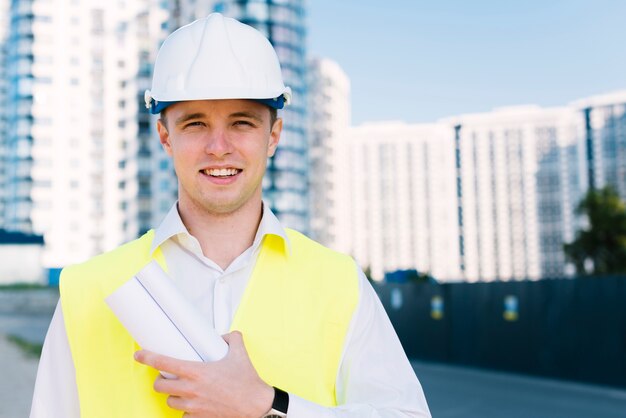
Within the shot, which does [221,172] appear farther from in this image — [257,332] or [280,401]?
[280,401]

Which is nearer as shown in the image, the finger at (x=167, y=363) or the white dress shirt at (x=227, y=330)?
the finger at (x=167, y=363)

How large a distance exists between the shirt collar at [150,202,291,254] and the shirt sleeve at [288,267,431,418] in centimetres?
23

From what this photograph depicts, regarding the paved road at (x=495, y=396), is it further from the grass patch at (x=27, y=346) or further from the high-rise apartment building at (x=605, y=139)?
the high-rise apartment building at (x=605, y=139)

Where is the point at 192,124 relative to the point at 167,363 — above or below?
above

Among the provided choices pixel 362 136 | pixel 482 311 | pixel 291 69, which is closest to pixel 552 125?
pixel 362 136

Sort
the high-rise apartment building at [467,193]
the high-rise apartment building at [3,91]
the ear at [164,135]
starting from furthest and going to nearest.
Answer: the high-rise apartment building at [467,193], the high-rise apartment building at [3,91], the ear at [164,135]

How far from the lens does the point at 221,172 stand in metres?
1.79

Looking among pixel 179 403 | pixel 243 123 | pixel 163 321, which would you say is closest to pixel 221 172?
pixel 243 123

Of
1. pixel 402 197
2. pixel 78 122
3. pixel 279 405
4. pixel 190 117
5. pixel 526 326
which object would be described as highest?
pixel 78 122

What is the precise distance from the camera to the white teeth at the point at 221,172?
1.79 metres

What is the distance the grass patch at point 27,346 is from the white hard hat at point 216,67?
801 inches

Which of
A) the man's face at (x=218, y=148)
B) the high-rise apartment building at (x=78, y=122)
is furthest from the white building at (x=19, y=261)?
the man's face at (x=218, y=148)

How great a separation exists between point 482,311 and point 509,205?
478 ft

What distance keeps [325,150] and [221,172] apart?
119422 millimetres
